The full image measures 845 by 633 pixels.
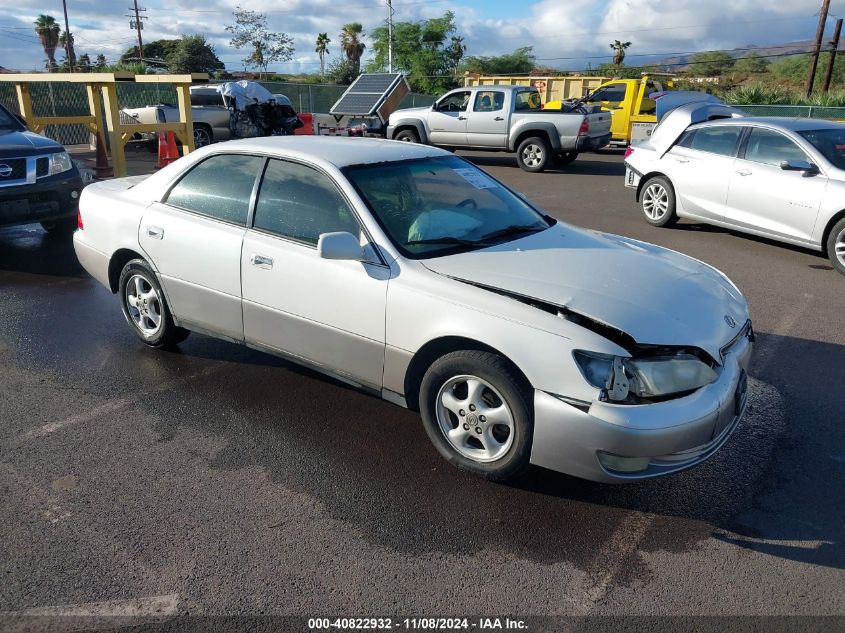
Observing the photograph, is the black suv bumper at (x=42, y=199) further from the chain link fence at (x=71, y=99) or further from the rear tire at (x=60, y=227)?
the chain link fence at (x=71, y=99)

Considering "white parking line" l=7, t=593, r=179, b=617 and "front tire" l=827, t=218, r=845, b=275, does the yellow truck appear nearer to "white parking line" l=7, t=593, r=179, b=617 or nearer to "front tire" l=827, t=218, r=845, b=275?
"front tire" l=827, t=218, r=845, b=275

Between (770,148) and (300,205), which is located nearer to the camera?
(300,205)

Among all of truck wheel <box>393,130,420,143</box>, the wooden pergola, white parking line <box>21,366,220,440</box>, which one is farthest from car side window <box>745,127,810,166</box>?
truck wheel <box>393,130,420,143</box>

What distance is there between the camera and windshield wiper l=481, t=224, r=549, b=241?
4045mm

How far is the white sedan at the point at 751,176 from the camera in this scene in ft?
24.8

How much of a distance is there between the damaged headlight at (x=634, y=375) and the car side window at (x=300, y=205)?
1.48m

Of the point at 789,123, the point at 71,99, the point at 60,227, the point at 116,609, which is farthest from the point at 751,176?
the point at 71,99

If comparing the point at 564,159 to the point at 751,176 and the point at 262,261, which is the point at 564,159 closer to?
the point at 751,176

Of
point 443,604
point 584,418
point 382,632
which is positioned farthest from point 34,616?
point 584,418

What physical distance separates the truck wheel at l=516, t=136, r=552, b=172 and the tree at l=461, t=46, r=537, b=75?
51.5m

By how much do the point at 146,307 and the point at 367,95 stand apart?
13.0 m

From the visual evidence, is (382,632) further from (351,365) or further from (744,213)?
(744,213)

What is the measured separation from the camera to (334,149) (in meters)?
4.29

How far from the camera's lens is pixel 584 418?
299 cm
